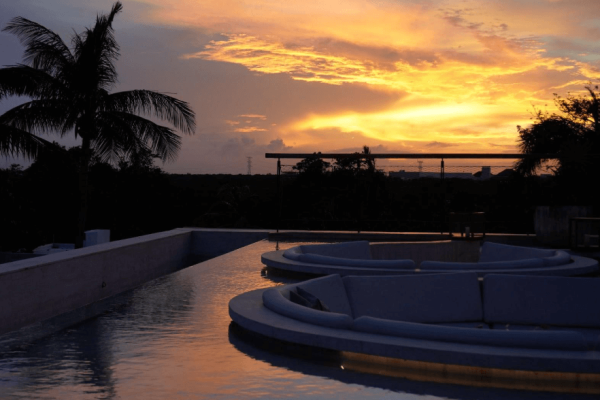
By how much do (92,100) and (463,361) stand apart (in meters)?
14.2

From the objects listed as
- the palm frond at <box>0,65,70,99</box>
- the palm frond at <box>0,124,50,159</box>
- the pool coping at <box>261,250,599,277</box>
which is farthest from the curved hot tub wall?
the palm frond at <box>0,65,70,99</box>

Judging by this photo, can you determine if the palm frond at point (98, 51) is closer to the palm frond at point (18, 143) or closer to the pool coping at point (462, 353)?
the palm frond at point (18, 143)

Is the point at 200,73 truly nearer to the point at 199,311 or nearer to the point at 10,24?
the point at 10,24

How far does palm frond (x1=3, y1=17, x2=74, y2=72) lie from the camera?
→ 1570 cm

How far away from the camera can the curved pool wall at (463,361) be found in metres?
3.56

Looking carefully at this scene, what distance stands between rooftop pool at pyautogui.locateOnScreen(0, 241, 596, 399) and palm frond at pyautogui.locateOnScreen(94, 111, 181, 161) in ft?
35.4

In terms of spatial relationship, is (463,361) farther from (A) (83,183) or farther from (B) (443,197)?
(A) (83,183)

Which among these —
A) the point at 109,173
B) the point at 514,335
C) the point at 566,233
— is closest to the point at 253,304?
the point at 514,335

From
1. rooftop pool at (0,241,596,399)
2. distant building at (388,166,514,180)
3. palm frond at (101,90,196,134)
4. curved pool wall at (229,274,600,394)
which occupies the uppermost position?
palm frond at (101,90,196,134)

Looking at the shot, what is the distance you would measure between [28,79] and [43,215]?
1025 centimetres

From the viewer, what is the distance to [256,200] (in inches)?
1017

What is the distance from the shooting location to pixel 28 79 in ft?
50.4

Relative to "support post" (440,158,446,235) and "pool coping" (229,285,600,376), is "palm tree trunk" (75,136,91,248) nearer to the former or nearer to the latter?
"support post" (440,158,446,235)

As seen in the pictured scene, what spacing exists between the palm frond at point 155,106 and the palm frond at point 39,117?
1.01m
